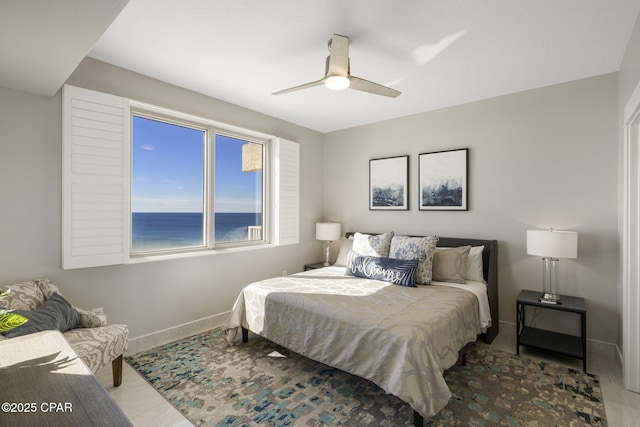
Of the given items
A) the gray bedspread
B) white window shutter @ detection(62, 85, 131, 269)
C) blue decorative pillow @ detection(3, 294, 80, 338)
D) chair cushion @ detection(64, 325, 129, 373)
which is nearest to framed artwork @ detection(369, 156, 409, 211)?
the gray bedspread

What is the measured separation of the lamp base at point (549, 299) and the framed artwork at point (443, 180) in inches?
46.6

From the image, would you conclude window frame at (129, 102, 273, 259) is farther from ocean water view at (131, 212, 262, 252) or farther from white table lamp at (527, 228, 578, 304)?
white table lamp at (527, 228, 578, 304)

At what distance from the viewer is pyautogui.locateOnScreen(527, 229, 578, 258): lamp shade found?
273 centimetres

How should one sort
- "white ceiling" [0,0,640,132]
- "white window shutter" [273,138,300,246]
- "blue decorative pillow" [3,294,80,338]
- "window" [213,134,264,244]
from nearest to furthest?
1. "blue decorative pillow" [3,294,80,338]
2. "white ceiling" [0,0,640,132]
3. "window" [213,134,264,244]
4. "white window shutter" [273,138,300,246]

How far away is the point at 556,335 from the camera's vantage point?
302 cm

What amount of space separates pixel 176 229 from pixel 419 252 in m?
2.64

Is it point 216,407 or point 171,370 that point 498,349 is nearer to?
point 216,407

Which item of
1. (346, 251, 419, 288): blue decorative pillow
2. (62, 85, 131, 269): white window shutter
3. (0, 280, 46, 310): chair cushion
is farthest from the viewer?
(346, 251, 419, 288): blue decorative pillow

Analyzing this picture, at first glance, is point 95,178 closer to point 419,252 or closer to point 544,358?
point 419,252

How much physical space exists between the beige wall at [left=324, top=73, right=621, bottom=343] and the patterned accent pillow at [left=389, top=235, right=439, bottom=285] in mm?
696

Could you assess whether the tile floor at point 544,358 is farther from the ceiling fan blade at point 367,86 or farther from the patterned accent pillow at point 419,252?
the ceiling fan blade at point 367,86

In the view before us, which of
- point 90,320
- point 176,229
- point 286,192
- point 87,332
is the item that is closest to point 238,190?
point 286,192

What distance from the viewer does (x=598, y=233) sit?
2.94 meters

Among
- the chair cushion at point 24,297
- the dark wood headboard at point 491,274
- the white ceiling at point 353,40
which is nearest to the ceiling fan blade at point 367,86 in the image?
the white ceiling at point 353,40
